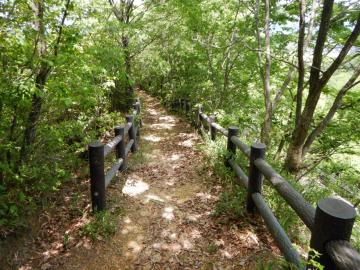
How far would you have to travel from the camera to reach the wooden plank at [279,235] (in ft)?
8.14

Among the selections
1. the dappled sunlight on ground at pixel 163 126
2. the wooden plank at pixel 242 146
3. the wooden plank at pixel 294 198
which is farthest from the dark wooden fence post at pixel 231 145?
the dappled sunlight on ground at pixel 163 126

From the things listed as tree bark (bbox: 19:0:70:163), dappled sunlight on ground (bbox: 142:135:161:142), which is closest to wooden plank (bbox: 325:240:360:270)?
tree bark (bbox: 19:0:70:163)

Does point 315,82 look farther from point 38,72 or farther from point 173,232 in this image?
point 38,72

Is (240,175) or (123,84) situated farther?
(123,84)

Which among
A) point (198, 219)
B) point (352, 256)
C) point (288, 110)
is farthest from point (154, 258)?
point (288, 110)

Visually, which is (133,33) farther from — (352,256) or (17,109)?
(352,256)

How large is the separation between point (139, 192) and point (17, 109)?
2.66 metres

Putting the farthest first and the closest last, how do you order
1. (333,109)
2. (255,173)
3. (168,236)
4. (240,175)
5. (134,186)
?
(134,186) → (333,109) → (240,175) → (168,236) → (255,173)

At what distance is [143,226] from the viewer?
164 inches

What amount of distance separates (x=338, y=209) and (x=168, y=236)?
103 inches

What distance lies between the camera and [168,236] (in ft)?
12.8

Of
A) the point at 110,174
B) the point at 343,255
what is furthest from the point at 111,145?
the point at 343,255

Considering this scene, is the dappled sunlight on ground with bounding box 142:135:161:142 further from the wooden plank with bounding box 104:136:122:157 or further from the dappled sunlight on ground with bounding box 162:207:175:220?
the dappled sunlight on ground with bounding box 162:207:175:220

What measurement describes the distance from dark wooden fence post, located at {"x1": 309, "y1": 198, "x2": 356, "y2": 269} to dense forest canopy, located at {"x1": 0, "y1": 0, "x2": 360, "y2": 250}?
2.54 metres
